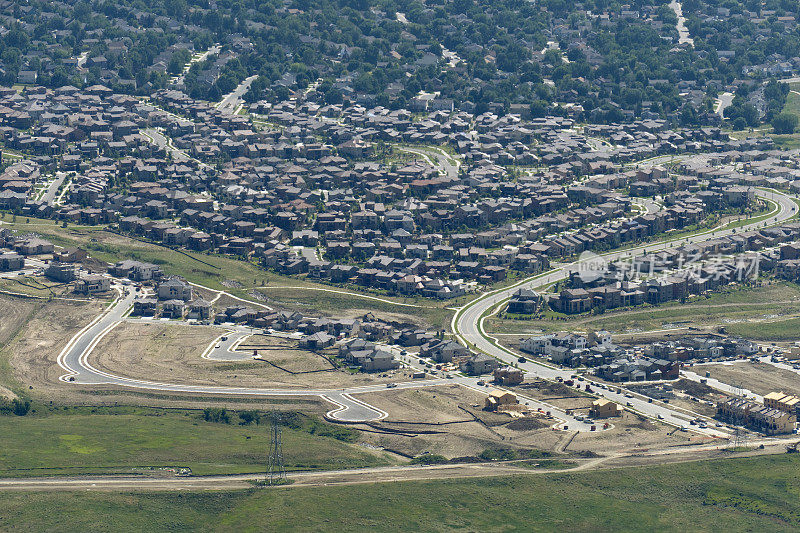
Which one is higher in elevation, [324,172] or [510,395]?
[324,172]

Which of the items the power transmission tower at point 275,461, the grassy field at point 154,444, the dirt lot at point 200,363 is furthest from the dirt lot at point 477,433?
the dirt lot at point 200,363

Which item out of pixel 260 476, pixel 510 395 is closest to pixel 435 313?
pixel 510 395

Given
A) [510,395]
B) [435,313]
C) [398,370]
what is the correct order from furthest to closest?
1. [435,313]
2. [398,370]
3. [510,395]

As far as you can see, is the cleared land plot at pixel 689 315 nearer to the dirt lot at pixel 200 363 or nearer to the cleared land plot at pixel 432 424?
the dirt lot at pixel 200 363

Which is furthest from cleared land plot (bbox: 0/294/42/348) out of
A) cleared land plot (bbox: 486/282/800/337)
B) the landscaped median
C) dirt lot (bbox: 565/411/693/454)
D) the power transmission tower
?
dirt lot (bbox: 565/411/693/454)

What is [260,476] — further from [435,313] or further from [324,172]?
[324,172]
